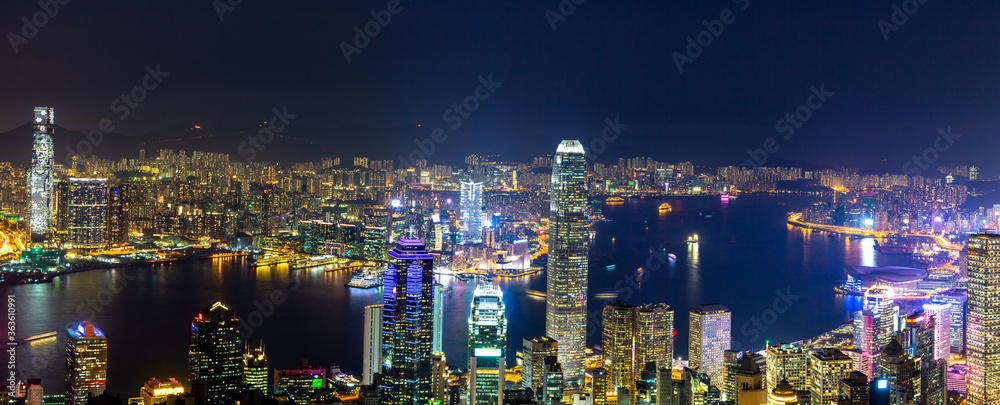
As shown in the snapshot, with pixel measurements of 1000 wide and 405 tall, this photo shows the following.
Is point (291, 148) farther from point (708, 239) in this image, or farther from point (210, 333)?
point (210, 333)

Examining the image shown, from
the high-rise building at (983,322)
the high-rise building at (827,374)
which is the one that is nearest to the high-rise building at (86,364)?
the high-rise building at (827,374)

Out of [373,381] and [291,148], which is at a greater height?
[291,148]

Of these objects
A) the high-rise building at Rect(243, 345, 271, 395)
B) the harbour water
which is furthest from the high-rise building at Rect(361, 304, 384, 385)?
the high-rise building at Rect(243, 345, 271, 395)

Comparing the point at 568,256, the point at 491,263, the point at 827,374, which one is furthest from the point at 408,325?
the point at 491,263

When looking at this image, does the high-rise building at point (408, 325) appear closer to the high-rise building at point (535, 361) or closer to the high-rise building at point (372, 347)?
the high-rise building at point (372, 347)

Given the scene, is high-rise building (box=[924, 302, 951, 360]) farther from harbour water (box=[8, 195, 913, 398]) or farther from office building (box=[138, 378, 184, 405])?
office building (box=[138, 378, 184, 405])

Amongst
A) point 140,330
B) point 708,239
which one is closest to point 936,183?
point 708,239
